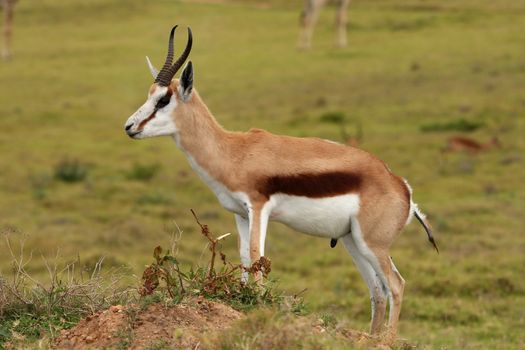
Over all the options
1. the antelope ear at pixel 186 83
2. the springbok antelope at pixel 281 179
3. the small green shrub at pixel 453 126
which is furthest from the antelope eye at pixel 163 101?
the small green shrub at pixel 453 126

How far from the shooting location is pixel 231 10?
3662cm

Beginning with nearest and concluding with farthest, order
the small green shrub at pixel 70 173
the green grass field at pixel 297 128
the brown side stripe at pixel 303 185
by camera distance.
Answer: the brown side stripe at pixel 303 185 < the green grass field at pixel 297 128 < the small green shrub at pixel 70 173

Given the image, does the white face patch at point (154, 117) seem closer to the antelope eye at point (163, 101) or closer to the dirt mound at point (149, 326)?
the antelope eye at point (163, 101)

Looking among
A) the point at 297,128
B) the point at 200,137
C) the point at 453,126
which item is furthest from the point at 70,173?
the point at 200,137

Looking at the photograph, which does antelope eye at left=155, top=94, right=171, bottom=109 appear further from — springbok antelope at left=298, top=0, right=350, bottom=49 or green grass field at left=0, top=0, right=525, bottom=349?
springbok antelope at left=298, top=0, right=350, bottom=49

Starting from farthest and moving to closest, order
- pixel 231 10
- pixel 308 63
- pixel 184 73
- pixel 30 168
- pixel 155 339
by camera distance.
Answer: pixel 231 10 < pixel 308 63 < pixel 30 168 < pixel 184 73 < pixel 155 339

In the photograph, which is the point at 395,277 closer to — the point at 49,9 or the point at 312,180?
the point at 312,180

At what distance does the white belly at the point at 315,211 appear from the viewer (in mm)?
6844

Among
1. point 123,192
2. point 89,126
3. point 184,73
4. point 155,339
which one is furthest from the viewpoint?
point 89,126

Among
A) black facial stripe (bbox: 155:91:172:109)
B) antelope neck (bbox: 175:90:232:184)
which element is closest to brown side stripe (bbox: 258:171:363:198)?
antelope neck (bbox: 175:90:232:184)

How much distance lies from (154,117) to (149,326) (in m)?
1.86

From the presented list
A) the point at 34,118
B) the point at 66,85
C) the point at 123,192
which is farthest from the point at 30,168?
the point at 66,85

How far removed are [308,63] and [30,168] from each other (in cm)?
1138

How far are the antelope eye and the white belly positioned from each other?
3.38 feet
